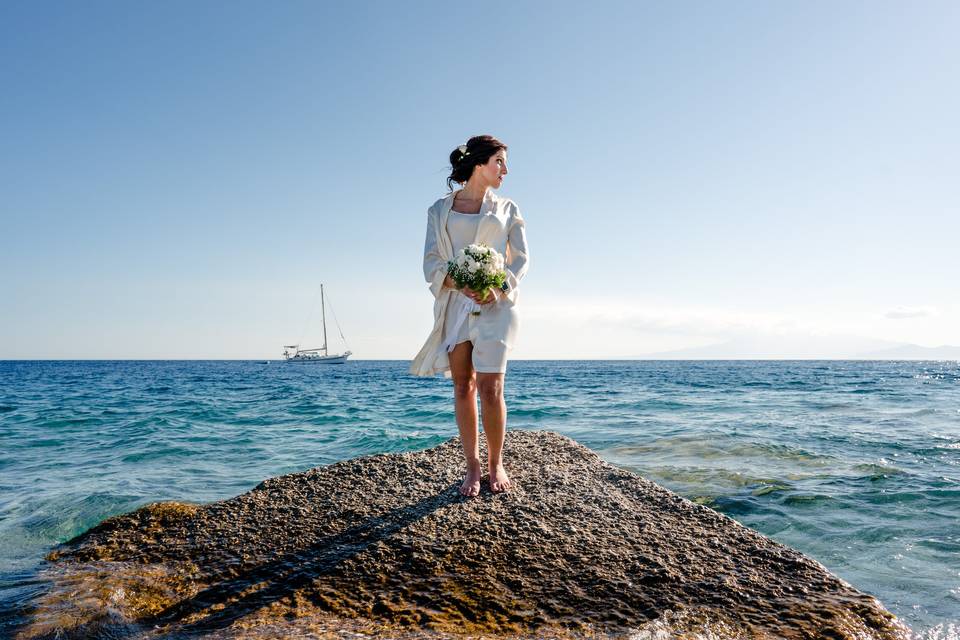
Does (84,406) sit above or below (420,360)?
below

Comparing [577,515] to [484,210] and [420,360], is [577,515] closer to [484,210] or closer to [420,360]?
[420,360]

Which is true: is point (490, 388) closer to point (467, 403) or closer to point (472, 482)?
point (467, 403)

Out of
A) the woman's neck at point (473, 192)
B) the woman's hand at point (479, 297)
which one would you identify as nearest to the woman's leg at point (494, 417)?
the woman's hand at point (479, 297)

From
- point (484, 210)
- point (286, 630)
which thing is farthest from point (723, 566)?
point (484, 210)

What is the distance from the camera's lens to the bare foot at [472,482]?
3.81 metres

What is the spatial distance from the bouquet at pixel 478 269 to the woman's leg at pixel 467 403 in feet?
1.73

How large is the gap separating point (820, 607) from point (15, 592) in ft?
13.3

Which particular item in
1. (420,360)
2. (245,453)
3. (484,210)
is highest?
(484,210)

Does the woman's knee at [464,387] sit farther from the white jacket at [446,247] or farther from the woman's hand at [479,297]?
the woman's hand at [479,297]

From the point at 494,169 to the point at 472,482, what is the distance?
7.05 feet

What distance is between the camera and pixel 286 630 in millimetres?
2424

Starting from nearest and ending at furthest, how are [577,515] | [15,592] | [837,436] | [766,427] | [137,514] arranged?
[15,592]
[577,515]
[137,514]
[837,436]
[766,427]

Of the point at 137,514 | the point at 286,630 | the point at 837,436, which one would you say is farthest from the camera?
the point at 837,436

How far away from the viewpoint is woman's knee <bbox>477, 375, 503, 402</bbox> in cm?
381
